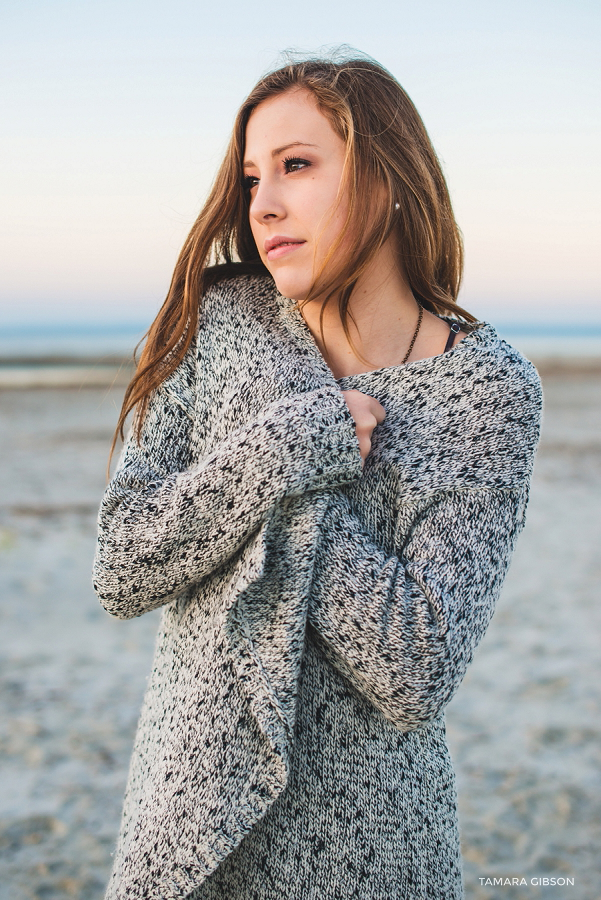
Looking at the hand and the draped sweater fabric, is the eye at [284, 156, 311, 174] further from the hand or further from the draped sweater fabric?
the hand

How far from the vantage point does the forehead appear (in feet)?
4.38

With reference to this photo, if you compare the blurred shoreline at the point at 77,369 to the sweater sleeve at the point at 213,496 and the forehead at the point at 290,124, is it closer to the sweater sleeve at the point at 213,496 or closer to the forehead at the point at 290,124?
the forehead at the point at 290,124

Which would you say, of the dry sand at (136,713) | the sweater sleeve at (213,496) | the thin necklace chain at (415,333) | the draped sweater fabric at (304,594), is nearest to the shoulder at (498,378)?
the draped sweater fabric at (304,594)

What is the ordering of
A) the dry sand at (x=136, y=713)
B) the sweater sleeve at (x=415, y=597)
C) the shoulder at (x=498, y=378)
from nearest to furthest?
the sweater sleeve at (x=415, y=597)
the shoulder at (x=498, y=378)
the dry sand at (x=136, y=713)

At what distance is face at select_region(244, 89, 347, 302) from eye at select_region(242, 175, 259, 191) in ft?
0.25

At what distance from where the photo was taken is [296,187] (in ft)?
4.40

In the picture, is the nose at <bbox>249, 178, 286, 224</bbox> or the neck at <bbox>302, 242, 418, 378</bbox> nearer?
the nose at <bbox>249, 178, 286, 224</bbox>

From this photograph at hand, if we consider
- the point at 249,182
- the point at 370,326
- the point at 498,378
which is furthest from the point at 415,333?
the point at 249,182

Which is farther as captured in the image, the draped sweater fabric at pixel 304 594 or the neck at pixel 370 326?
the neck at pixel 370 326

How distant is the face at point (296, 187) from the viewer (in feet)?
4.36

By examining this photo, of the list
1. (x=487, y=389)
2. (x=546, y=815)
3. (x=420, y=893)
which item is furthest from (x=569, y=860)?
(x=487, y=389)

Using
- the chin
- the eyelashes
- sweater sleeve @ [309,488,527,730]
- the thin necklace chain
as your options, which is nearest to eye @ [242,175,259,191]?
the eyelashes

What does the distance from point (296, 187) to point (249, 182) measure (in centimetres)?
19

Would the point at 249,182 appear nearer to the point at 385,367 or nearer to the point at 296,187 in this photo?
the point at 296,187
